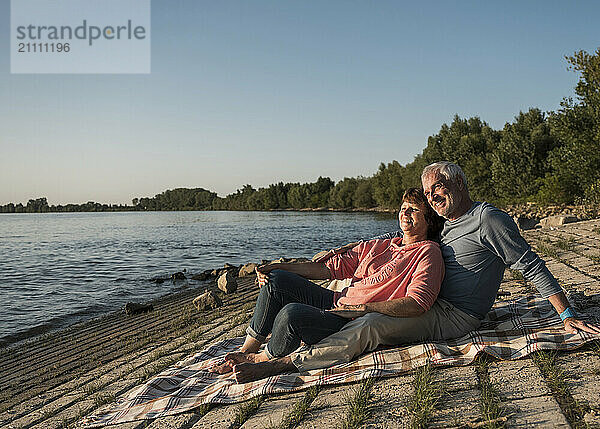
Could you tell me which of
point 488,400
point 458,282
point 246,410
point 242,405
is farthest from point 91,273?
point 488,400

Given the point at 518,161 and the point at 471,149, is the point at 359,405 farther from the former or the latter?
the point at 471,149

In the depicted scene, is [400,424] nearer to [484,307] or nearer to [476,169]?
[484,307]

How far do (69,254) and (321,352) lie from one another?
3038 cm

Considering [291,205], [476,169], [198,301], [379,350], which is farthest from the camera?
[291,205]

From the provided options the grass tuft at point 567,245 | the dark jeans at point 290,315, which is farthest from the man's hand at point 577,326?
the grass tuft at point 567,245

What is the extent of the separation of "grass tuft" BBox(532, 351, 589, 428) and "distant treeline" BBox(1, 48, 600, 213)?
16.8 metres

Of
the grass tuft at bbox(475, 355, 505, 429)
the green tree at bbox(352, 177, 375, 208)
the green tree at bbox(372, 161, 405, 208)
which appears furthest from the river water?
the green tree at bbox(352, 177, 375, 208)

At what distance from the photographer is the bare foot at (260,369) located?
4.08m

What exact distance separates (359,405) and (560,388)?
1.33 m

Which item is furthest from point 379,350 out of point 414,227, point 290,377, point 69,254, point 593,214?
point 69,254

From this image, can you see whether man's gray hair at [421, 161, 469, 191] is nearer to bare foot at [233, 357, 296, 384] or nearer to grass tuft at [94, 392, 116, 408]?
bare foot at [233, 357, 296, 384]

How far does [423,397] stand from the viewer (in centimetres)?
327

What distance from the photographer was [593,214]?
1888cm

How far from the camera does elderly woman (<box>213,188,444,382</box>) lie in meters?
4.07
